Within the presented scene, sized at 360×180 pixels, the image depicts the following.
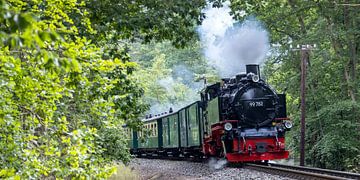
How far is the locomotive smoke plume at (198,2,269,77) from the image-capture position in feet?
79.0

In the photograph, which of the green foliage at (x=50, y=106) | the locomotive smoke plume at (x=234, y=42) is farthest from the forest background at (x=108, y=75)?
the locomotive smoke plume at (x=234, y=42)

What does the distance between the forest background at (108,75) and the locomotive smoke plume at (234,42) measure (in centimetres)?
80

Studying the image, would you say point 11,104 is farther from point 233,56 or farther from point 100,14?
point 233,56

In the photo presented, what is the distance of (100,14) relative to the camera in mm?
9789

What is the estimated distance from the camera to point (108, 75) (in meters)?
9.35

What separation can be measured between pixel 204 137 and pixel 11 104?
13999mm

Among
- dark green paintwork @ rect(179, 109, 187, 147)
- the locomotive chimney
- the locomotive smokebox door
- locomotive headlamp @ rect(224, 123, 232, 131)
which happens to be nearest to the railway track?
the locomotive smokebox door

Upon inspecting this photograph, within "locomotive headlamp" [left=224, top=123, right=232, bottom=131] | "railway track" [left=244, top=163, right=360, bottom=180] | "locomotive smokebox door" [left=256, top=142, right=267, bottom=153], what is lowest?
"railway track" [left=244, top=163, right=360, bottom=180]

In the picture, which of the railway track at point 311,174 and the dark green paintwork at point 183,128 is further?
the dark green paintwork at point 183,128

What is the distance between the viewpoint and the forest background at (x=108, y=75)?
5.06 metres

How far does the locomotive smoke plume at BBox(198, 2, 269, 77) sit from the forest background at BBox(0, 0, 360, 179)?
803 mm

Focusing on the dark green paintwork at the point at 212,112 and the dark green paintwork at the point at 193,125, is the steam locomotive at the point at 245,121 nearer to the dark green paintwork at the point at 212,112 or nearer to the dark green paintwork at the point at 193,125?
the dark green paintwork at the point at 212,112

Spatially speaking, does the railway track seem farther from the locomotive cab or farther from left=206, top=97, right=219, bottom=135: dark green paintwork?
left=206, top=97, right=219, bottom=135: dark green paintwork

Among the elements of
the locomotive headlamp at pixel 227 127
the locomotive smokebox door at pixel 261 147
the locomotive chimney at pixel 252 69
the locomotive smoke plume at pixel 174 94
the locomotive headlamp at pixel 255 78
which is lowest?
the locomotive smokebox door at pixel 261 147
